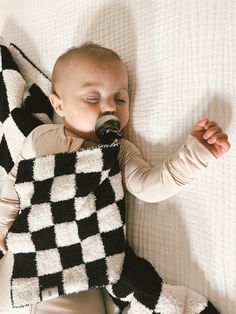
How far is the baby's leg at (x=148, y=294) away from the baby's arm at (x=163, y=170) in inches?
6.4

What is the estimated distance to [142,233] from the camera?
104 cm

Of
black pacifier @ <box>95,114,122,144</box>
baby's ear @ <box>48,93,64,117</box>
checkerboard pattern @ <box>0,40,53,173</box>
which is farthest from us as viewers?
checkerboard pattern @ <box>0,40,53,173</box>

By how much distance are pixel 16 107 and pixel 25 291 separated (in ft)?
1.72

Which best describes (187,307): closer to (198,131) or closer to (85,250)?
(85,250)

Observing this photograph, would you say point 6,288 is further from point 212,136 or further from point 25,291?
point 212,136

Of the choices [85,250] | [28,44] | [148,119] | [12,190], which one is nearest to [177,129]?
[148,119]

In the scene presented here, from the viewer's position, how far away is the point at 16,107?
124cm

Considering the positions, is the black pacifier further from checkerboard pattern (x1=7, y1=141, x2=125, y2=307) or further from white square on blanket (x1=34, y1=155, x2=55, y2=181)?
white square on blanket (x1=34, y1=155, x2=55, y2=181)

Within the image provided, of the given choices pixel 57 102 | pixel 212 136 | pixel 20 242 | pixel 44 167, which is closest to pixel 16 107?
pixel 57 102

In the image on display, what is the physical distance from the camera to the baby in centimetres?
99

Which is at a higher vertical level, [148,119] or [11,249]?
[148,119]

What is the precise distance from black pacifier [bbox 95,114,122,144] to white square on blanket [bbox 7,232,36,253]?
299 millimetres

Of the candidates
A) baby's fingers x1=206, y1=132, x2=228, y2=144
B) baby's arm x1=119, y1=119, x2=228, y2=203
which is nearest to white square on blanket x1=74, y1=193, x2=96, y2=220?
baby's arm x1=119, y1=119, x2=228, y2=203

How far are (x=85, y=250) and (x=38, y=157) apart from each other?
0.25 meters
